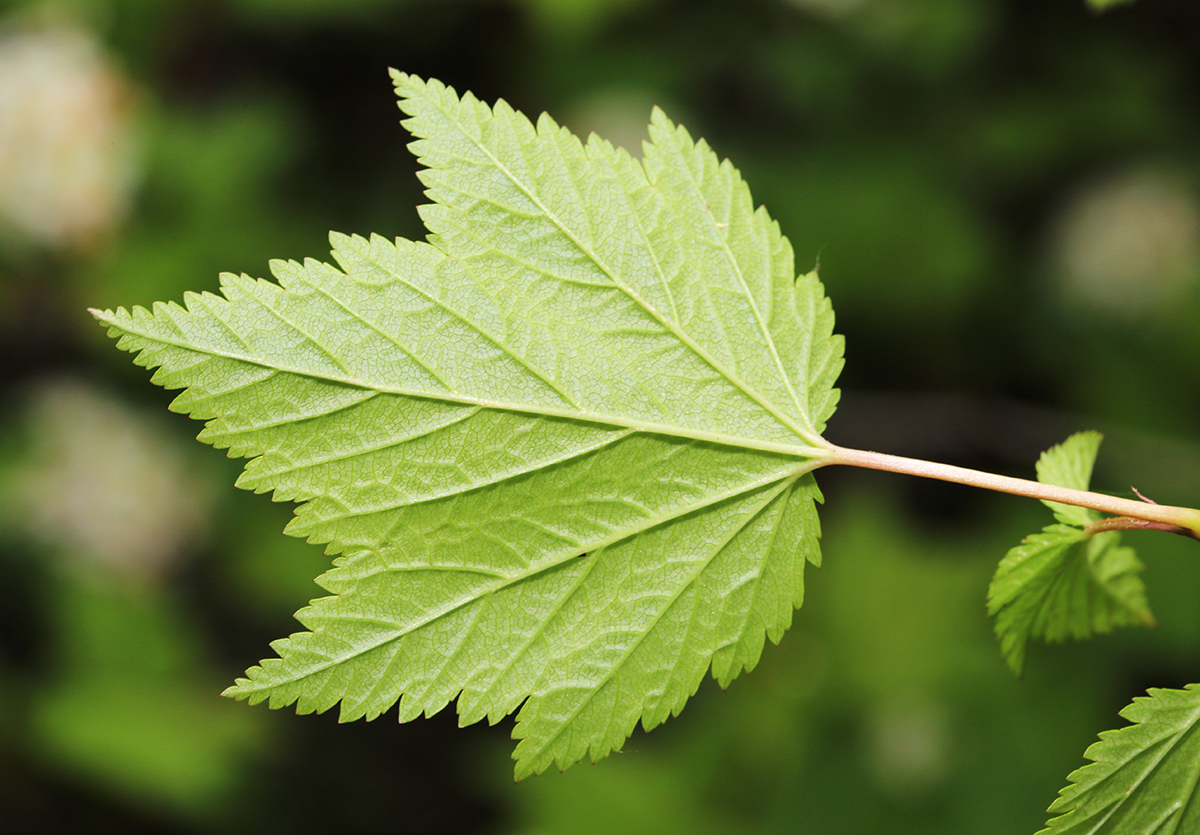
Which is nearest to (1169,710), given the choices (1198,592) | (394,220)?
(1198,592)

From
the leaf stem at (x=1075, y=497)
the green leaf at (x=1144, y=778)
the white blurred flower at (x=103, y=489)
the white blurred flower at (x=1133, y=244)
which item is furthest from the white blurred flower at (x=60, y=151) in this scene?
the white blurred flower at (x=1133, y=244)

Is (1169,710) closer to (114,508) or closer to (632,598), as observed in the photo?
(632,598)

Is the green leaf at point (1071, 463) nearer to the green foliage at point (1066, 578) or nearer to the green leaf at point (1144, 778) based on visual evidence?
the green foliage at point (1066, 578)

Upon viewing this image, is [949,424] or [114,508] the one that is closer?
[114,508]

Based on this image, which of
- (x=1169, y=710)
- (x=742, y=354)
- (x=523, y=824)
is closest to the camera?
(x=1169, y=710)

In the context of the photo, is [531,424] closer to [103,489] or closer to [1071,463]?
[1071,463]
